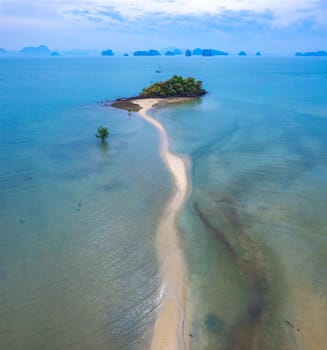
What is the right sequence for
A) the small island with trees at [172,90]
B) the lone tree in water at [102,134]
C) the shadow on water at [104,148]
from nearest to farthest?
the shadow on water at [104,148]
the lone tree in water at [102,134]
the small island with trees at [172,90]

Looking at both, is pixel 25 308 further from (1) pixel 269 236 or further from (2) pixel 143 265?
(1) pixel 269 236

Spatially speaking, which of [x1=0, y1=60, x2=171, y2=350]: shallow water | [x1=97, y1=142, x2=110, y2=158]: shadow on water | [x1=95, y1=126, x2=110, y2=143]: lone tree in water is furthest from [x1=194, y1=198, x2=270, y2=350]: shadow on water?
[x1=95, y1=126, x2=110, y2=143]: lone tree in water

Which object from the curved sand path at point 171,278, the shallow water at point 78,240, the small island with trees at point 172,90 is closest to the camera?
the curved sand path at point 171,278

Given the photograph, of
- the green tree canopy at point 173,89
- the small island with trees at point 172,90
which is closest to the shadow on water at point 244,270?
the small island with trees at point 172,90

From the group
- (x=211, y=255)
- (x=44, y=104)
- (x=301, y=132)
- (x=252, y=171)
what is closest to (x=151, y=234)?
(x=211, y=255)

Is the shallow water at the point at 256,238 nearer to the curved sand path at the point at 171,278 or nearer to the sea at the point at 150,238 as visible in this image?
the sea at the point at 150,238

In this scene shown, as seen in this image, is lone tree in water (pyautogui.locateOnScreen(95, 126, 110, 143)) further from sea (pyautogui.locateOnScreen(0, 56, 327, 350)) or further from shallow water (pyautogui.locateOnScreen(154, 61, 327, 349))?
shallow water (pyautogui.locateOnScreen(154, 61, 327, 349))

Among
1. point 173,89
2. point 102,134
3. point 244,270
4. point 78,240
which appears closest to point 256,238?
point 244,270
